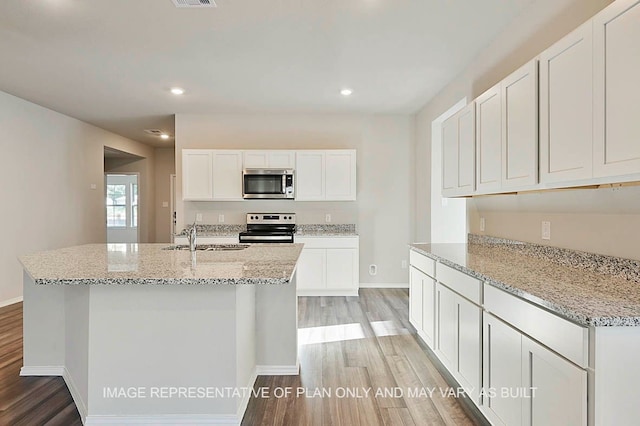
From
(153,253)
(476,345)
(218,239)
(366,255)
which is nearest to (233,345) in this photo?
(153,253)

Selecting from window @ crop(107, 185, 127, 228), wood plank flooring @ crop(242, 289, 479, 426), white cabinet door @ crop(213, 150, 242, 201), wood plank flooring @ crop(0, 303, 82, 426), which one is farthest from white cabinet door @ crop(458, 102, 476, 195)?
window @ crop(107, 185, 127, 228)

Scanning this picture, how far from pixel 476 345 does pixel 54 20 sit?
361cm

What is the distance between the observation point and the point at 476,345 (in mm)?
2078

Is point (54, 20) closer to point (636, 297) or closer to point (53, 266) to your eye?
point (53, 266)

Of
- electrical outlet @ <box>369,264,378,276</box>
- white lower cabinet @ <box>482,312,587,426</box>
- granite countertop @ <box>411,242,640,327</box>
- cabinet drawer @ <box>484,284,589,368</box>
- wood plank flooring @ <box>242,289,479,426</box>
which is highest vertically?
granite countertop @ <box>411,242,640,327</box>

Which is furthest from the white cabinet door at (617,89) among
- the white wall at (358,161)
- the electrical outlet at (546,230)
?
the white wall at (358,161)

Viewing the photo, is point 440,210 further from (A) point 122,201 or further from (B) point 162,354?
(A) point 122,201

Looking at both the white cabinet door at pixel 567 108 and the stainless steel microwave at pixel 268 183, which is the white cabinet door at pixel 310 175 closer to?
the stainless steel microwave at pixel 268 183

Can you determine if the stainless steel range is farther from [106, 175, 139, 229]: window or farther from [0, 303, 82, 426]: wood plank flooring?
[106, 175, 139, 229]: window

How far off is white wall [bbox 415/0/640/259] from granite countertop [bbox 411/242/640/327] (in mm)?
85

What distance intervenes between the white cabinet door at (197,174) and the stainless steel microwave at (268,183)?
52 cm

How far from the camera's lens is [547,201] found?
2443 millimetres

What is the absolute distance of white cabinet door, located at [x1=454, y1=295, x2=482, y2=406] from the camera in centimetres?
206

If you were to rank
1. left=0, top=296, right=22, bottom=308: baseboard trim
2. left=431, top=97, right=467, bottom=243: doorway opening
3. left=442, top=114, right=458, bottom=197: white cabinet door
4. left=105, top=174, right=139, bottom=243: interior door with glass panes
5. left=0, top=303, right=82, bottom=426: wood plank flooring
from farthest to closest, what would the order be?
left=105, top=174, right=139, bottom=243: interior door with glass panes
left=431, top=97, right=467, bottom=243: doorway opening
left=0, top=296, right=22, bottom=308: baseboard trim
left=442, top=114, right=458, bottom=197: white cabinet door
left=0, top=303, right=82, bottom=426: wood plank flooring
